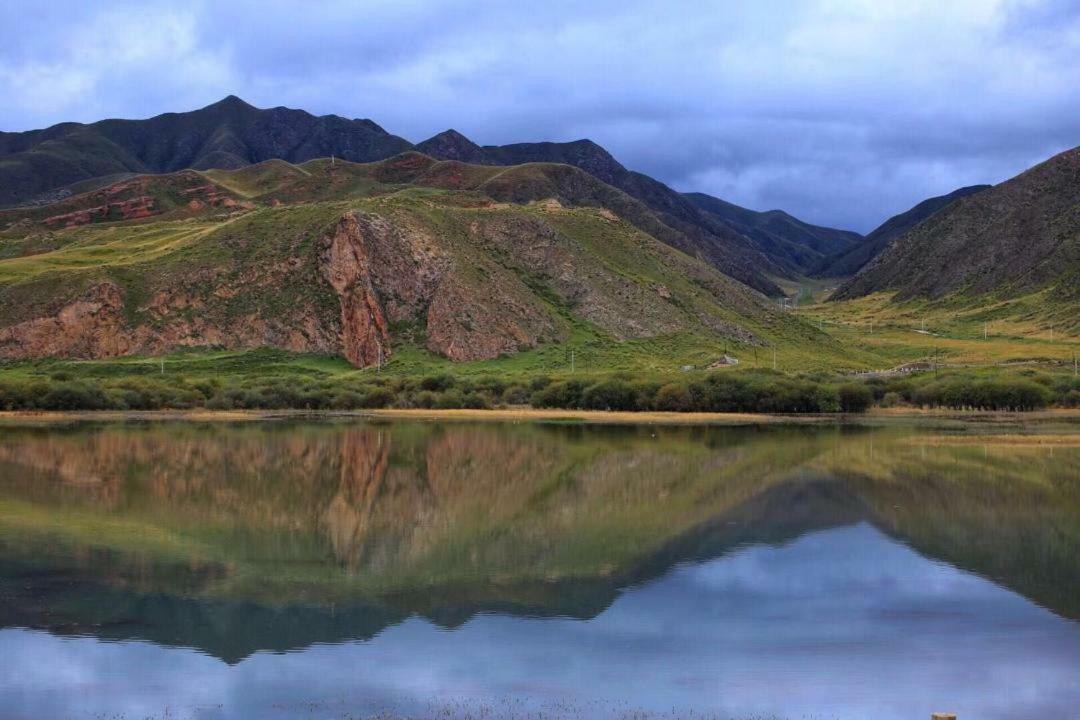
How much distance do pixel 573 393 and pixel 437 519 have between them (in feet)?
180

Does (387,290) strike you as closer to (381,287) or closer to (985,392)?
(381,287)

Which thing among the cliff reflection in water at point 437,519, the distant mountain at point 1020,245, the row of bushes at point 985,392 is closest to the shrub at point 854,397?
the row of bushes at point 985,392

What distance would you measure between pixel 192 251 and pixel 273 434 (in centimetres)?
6612

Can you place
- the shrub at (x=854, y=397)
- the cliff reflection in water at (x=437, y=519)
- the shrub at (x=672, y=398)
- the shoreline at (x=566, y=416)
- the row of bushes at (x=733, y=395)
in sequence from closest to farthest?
the cliff reflection in water at (x=437, y=519), the shoreline at (x=566, y=416), the row of bushes at (x=733, y=395), the shrub at (x=854, y=397), the shrub at (x=672, y=398)

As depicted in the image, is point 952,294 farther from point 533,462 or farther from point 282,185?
point 533,462

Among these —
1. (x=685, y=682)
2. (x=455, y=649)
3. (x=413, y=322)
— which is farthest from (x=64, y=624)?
(x=413, y=322)

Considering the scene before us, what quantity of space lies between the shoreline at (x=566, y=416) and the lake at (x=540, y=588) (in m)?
26.8

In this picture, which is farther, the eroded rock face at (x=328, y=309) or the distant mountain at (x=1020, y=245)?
the distant mountain at (x=1020, y=245)

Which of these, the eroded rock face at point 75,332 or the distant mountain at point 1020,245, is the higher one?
the distant mountain at point 1020,245

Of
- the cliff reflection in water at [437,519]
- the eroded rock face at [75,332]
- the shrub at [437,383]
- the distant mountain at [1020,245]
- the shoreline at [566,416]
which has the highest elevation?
the distant mountain at [1020,245]

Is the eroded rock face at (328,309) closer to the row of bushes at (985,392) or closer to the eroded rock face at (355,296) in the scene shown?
the eroded rock face at (355,296)

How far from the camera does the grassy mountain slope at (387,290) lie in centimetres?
11819

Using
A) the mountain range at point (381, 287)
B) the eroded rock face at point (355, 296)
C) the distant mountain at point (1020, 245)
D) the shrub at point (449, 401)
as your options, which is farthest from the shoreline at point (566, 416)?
the distant mountain at point (1020, 245)

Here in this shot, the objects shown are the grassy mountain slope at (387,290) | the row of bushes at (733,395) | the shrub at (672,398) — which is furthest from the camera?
the grassy mountain slope at (387,290)
